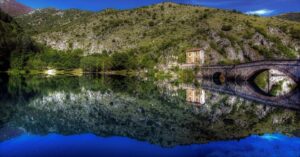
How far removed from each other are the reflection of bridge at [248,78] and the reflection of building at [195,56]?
10.8 metres

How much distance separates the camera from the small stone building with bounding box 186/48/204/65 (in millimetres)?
114312

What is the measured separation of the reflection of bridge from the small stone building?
35.1 feet

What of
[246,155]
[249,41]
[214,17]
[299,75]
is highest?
[214,17]

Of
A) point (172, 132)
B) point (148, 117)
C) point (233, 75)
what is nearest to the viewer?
point (172, 132)

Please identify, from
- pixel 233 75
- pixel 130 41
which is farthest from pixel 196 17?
pixel 233 75

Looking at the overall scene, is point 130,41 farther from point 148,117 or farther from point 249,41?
point 148,117

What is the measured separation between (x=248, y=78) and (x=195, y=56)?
41.1 metres

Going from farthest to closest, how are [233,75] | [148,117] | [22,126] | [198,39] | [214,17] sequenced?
[214,17] < [198,39] < [233,75] < [148,117] < [22,126]

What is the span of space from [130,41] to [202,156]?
149729mm

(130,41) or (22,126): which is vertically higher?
(130,41)

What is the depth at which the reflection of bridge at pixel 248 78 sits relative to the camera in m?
40.5

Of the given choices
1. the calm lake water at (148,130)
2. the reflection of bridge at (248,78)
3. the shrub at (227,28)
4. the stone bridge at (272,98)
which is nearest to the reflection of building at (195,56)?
the reflection of bridge at (248,78)

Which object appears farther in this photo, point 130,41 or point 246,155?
point 130,41

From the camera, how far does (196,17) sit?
529ft
